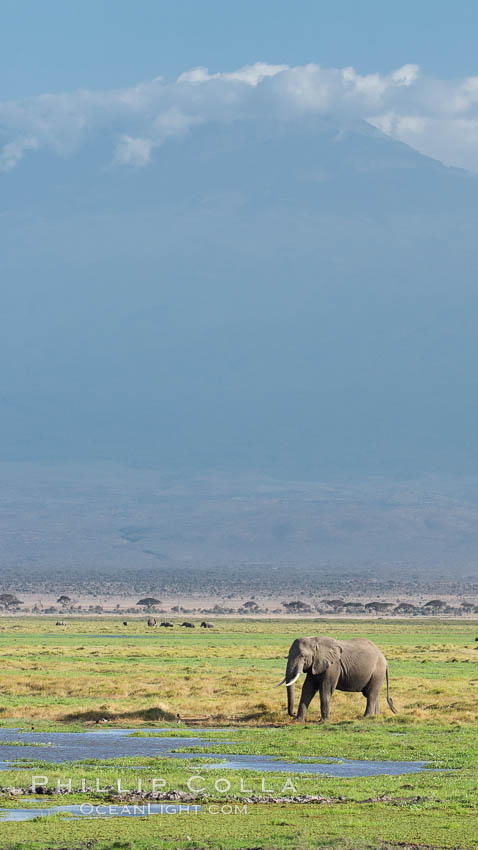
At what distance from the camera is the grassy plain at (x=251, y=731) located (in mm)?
20703

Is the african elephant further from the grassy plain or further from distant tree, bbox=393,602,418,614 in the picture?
distant tree, bbox=393,602,418,614

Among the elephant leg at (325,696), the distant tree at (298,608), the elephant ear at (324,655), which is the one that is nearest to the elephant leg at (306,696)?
the elephant leg at (325,696)

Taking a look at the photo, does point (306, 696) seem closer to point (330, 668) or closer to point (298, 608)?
point (330, 668)

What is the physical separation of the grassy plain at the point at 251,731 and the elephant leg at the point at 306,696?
1.14 feet

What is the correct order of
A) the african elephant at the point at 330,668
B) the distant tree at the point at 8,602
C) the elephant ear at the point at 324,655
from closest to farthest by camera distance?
1. the african elephant at the point at 330,668
2. the elephant ear at the point at 324,655
3. the distant tree at the point at 8,602

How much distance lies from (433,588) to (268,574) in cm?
3208

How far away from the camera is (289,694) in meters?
34.9

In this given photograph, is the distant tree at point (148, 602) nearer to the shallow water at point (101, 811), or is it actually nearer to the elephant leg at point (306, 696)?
the elephant leg at point (306, 696)

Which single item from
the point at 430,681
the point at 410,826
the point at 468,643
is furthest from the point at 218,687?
the point at 468,643

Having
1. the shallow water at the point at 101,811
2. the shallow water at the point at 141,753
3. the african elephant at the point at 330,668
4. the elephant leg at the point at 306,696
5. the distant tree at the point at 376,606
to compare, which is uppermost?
the distant tree at the point at 376,606

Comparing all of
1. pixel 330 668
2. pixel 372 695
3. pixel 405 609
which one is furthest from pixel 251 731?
pixel 405 609

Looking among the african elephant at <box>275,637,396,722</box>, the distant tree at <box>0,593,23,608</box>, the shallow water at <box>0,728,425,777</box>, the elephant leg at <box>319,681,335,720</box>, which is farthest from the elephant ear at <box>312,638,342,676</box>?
the distant tree at <box>0,593,23,608</box>

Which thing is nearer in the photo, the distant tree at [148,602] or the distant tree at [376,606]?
the distant tree at [376,606]

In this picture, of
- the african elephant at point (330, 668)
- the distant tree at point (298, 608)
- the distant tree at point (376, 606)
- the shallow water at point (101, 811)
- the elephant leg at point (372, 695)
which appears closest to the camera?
the shallow water at point (101, 811)
